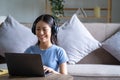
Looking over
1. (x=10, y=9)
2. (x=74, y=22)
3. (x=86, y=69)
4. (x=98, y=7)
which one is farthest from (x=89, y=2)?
(x=86, y=69)

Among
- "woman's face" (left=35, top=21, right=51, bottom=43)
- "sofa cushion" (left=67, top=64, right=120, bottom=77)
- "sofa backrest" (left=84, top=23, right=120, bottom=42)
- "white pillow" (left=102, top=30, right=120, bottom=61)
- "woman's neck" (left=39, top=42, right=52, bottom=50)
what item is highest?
"woman's face" (left=35, top=21, right=51, bottom=43)

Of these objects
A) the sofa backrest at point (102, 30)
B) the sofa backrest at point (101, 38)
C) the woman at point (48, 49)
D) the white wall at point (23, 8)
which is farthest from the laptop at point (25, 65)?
the white wall at point (23, 8)

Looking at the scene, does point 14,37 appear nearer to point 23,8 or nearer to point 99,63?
point 99,63

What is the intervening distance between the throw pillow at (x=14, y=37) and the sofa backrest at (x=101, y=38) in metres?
0.17

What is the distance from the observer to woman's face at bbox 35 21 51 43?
5.48ft

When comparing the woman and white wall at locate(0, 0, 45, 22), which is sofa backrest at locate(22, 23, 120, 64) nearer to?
the woman

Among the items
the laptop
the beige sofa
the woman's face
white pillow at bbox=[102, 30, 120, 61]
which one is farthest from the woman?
white pillow at bbox=[102, 30, 120, 61]

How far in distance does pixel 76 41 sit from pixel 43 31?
1098mm

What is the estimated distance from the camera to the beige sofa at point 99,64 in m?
2.28

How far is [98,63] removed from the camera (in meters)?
2.72

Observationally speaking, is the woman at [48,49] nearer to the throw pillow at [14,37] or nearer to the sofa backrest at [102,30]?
the throw pillow at [14,37]

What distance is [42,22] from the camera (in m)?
1.71

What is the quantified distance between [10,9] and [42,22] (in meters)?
3.06

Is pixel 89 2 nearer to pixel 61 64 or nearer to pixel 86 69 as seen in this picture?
pixel 86 69
